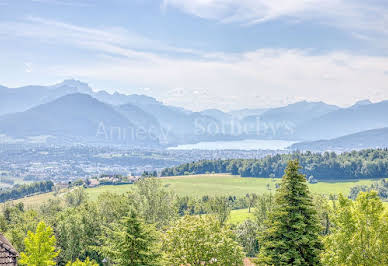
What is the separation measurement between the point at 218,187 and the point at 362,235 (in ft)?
395

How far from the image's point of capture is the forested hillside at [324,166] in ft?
497

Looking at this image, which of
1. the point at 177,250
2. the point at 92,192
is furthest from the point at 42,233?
the point at 92,192

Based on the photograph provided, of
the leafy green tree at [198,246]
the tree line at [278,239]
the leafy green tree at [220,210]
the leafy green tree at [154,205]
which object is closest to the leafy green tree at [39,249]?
the tree line at [278,239]

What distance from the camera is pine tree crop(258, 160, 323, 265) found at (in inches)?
1088

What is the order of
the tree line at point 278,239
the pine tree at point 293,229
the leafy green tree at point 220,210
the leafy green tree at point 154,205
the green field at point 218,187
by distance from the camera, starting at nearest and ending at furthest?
the tree line at point 278,239 → the pine tree at point 293,229 → the leafy green tree at point 154,205 → the leafy green tree at point 220,210 → the green field at point 218,187

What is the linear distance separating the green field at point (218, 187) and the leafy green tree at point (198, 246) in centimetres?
9122

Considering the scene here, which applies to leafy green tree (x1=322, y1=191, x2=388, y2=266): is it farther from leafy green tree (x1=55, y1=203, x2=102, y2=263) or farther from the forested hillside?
the forested hillside

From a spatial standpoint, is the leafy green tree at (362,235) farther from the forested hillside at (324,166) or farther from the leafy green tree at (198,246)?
the forested hillside at (324,166)

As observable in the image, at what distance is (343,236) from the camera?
74.3 feet

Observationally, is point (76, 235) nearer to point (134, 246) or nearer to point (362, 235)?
point (134, 246)

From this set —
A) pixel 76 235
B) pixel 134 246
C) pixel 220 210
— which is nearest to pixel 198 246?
pixel 134 246

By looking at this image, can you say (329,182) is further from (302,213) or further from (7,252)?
(7,252)

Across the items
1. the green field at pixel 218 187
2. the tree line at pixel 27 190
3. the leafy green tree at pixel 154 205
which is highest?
the leafy green tree at pixel 154 205

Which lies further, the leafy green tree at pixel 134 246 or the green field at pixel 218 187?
the green field at pixel 218 187
